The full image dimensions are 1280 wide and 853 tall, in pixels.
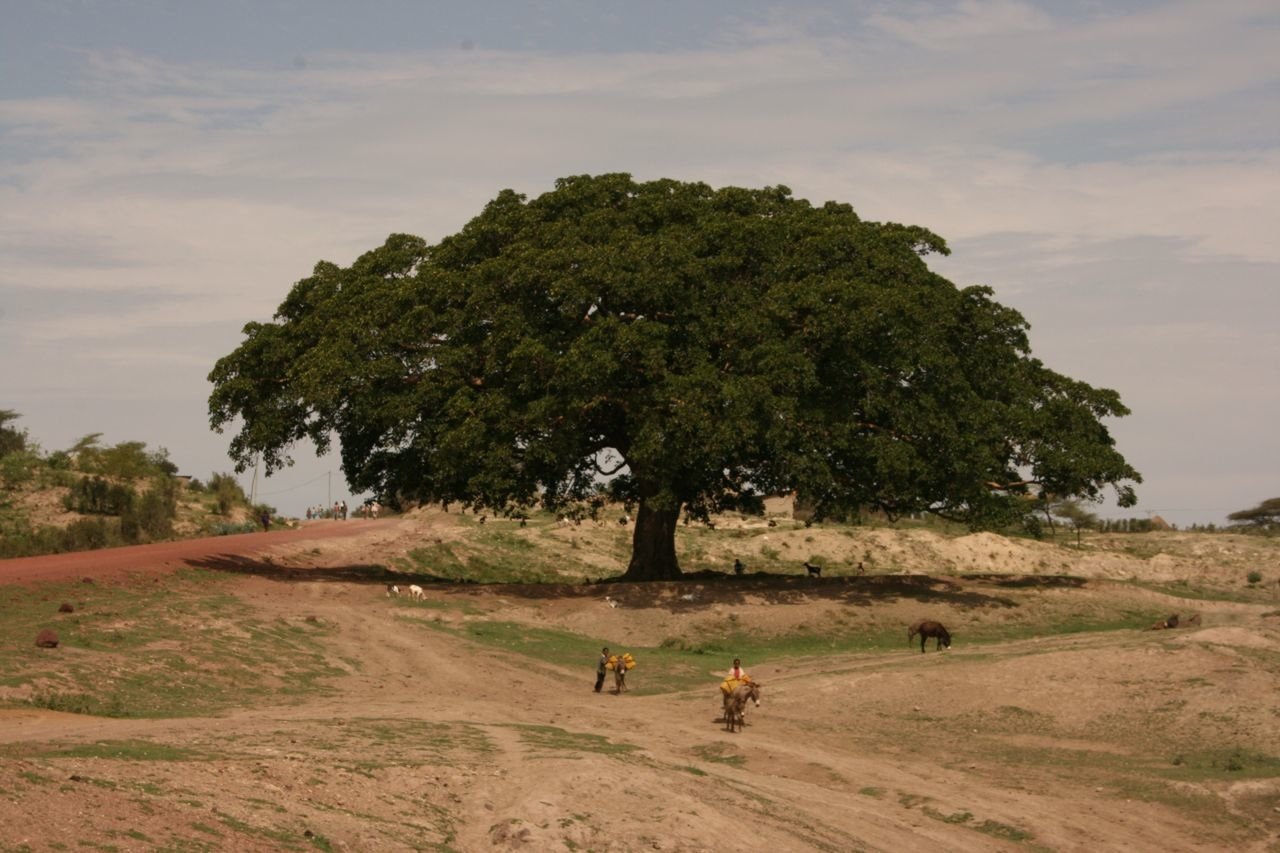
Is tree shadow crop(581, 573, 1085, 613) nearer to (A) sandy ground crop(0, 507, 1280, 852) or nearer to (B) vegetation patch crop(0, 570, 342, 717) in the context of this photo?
(A) sandy ground crop(0, 507, 1280, 852)

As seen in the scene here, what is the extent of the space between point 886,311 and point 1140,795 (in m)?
20.3

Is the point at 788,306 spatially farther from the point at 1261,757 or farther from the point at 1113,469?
the point at 1261,757

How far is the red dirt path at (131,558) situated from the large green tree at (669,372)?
403 cm

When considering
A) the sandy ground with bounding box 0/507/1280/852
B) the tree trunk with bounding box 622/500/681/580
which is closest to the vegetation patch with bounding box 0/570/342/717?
the sandy ground with bounding box 0/507/1280/852

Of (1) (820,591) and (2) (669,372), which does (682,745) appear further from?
(1) (820,591)

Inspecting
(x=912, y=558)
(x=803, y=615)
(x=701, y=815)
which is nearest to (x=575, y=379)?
(x=803, y=615)

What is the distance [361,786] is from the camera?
19344 mm

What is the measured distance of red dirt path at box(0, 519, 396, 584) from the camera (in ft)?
127

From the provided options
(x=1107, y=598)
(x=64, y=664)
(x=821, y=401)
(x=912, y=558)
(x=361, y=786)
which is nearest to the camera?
(x=361, y=786)

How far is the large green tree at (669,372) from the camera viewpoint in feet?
136

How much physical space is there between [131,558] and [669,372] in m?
16.8

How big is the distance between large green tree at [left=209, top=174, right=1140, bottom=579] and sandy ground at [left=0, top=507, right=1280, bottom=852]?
4004 mm

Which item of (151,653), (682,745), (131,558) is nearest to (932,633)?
(682,745)

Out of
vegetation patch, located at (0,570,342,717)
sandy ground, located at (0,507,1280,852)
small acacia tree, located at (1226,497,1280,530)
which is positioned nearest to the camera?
sandy ground, located at (0,507,1280,852)
